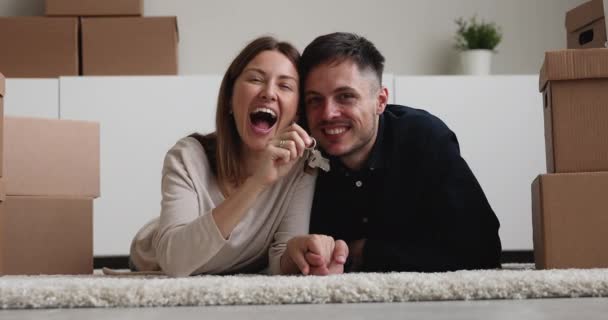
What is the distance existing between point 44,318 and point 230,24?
98.2 inches

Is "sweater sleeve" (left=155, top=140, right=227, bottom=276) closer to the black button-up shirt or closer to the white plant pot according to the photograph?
the black button-up shirt

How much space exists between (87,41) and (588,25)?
1.75 meters

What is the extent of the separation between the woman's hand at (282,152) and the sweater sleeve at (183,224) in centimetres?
12

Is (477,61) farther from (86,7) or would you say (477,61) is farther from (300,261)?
(300,261)

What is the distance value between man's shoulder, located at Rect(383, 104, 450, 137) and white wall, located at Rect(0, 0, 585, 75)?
5.18 feet

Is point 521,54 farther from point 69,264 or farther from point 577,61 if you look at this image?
point 69,264

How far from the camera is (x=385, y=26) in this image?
11.0 feet

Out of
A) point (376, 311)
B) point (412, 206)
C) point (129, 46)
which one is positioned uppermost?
point (129, 46)

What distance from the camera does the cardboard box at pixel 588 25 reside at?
6.43ft

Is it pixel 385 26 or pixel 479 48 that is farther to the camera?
pixel 385 26

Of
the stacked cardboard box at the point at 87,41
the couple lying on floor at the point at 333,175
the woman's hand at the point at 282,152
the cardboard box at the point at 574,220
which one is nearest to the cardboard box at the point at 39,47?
the stacked cardboard box at the point at 87,41

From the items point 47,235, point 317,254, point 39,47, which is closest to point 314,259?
point 317,254

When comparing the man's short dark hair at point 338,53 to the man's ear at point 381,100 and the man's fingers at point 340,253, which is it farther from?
the man's fingers at point 340,253

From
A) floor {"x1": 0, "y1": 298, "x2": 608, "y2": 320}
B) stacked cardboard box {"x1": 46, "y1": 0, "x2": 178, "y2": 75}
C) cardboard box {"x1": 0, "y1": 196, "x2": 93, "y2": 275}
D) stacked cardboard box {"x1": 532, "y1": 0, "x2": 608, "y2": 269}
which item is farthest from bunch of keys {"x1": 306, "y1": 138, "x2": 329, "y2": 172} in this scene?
stacked cardboard box {"x1": 46, "y1": 0, "x2": 178, "y2": 75}
